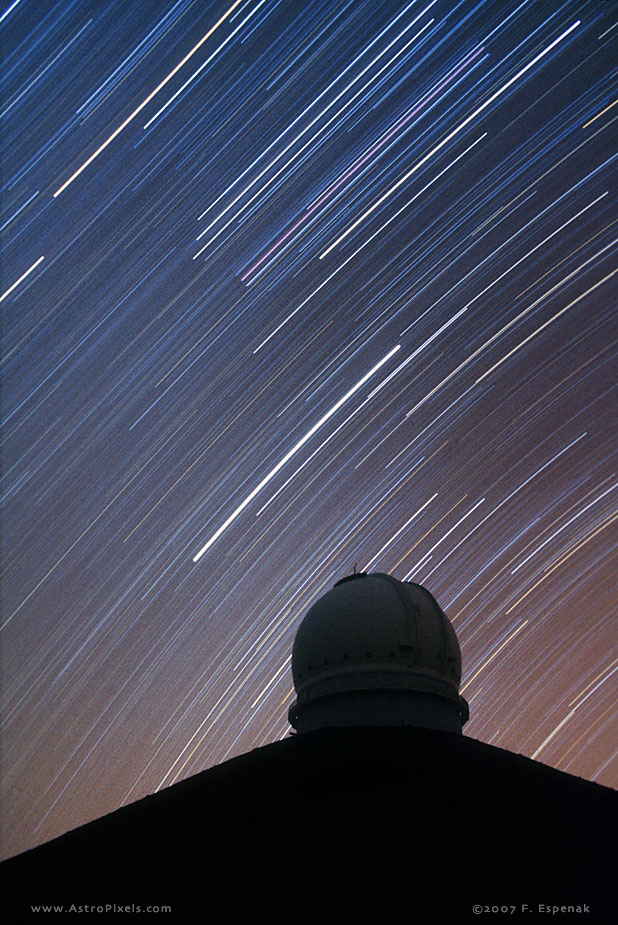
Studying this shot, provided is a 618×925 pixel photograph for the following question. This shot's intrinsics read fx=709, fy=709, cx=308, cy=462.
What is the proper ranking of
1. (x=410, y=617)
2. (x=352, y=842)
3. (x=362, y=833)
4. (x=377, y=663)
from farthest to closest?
(x=410, y=617), (x=377, y=663), (x=362, y=833), (x=352, y=842)

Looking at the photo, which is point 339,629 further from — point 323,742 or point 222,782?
point 222,782

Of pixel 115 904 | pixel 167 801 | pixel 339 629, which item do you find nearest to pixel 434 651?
pixel 339 629

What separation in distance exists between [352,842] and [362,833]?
0.78ft

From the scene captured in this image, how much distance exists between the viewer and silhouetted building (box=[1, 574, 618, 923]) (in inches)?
298

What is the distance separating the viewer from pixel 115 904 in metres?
7.68

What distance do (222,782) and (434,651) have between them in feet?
16.6

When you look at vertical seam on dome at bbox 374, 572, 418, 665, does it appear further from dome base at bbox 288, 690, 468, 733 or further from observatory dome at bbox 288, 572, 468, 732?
dome base at bbox 288, 690, 468, 733

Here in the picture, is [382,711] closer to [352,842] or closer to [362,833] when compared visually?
[362,833]

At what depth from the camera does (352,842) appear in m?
8.48

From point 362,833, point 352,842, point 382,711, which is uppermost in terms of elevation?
point 352,842

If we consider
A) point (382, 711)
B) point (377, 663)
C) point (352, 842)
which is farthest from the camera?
point (377, 663)

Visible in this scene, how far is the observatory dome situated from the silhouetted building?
0.17 ft

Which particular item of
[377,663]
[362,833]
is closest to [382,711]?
[377,663]

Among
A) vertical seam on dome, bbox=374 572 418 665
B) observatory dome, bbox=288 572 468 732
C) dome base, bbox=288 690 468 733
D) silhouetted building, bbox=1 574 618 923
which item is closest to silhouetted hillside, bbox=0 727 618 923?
silhouetted building, bbox=1 574 618 923
